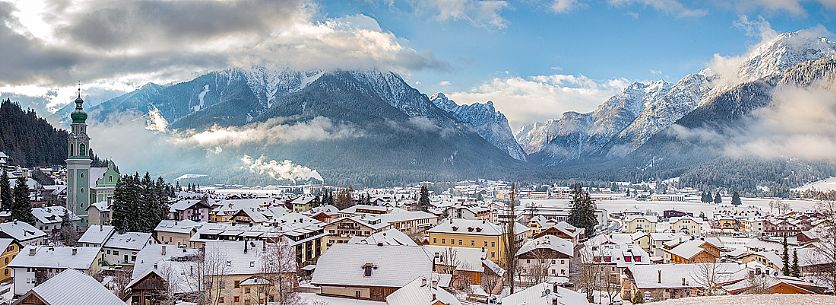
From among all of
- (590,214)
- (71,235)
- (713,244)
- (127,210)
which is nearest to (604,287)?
(713,244)

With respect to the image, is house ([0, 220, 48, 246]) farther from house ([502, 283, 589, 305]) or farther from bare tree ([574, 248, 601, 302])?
bare tree ([574, 248, 601, 302])

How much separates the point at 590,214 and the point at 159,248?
60479 mm

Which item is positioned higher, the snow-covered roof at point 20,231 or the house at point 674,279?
the snow-covered roof at point 20,231

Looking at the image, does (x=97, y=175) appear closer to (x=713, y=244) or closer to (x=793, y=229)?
(x=713, y=244)

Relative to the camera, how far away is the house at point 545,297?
3491 centimetres

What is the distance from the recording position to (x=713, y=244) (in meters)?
68.6

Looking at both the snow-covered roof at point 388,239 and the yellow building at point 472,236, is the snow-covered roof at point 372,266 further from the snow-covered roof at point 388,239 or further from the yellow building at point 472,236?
the yellow building at point 472,236

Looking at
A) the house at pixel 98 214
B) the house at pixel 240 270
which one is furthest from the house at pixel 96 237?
the house at pixel 240 270

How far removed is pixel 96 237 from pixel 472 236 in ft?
111

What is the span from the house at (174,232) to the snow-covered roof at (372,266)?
26906 millimetres

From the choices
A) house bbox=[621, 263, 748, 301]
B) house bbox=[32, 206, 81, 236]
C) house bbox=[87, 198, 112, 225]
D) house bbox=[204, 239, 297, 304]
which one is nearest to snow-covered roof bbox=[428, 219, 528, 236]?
house bbox=[621, 263, 748, 301]

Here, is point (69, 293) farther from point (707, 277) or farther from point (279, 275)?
point (707, 277)

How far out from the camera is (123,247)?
60.5 metres

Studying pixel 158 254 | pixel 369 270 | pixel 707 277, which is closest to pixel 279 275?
pixel 369 270
